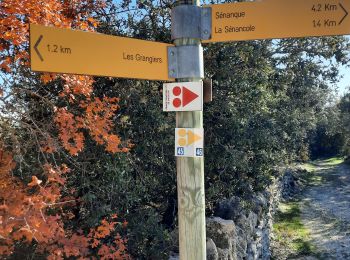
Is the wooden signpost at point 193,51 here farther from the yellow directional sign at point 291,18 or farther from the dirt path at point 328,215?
the dirt path at point 328,215

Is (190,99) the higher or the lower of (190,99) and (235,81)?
the lower

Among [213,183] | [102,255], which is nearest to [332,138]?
[213,183]

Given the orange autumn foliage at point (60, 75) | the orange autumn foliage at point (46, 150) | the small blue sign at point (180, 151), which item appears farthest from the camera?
the orange autumn foliage at point (60, 75)

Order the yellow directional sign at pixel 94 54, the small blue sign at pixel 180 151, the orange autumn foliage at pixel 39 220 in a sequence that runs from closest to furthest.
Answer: the yellow directional sign at pixel 94 54, the small blue sign at pixel 180 151, the orange autumn foliage at pixel 39 220

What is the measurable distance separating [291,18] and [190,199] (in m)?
1.75

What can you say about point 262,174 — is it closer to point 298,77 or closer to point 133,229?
point 298,77

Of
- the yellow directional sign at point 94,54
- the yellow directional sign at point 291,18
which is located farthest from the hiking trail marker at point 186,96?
the yellow directional sign at point 291,18

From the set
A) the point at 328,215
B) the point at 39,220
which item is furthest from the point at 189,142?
the point at 328,215

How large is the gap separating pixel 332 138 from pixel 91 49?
55.4 meters

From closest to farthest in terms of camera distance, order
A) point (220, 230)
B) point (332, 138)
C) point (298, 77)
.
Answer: point (220, 230)
point (298, 77)
point (332, 138)

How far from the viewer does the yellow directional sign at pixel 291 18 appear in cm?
305

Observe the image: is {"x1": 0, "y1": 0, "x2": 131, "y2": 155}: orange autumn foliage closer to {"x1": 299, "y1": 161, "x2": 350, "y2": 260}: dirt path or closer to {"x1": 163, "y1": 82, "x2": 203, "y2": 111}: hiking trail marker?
{"x1": 163, "y1": 82, "x2": 203, "y2": 111}: hiking trail marker

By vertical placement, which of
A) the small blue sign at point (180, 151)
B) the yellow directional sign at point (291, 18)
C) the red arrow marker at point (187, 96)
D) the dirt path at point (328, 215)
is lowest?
the dirt path at point (328, 215)

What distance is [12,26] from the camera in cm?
491
